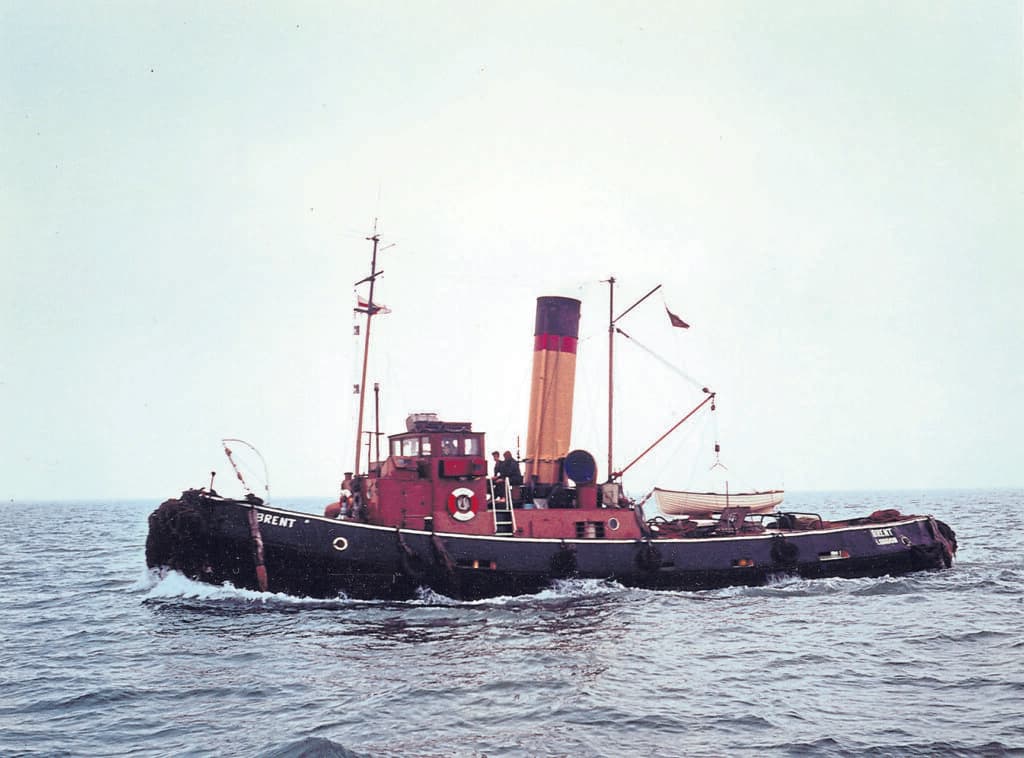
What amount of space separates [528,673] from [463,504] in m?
8.30

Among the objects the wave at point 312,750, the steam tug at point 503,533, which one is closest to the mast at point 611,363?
the steam tug at point 503,533

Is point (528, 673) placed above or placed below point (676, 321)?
below

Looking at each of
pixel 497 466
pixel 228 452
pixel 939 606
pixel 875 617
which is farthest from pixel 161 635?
pixel 939 606

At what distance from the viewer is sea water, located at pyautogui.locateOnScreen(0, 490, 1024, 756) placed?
12031 millimetres

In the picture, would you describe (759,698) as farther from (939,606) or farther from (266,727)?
(939,606)

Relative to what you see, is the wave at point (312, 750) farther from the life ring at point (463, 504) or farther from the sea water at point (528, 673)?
the life ring at point (463, 504)

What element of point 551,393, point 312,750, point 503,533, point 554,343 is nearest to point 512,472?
point 503,533

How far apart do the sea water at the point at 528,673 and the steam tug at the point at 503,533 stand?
66cm

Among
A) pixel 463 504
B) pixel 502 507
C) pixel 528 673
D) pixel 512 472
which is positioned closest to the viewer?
pixel 528 673

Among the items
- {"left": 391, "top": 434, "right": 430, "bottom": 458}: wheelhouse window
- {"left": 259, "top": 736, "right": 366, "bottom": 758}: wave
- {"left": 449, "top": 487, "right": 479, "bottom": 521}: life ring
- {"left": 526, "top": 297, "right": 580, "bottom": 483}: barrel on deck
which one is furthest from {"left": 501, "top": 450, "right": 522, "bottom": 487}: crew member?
{"left": 259, "top": 736, "right": 366, "bottom": 758}: wave

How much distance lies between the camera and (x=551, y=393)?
26562mm

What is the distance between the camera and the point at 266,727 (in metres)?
12.7

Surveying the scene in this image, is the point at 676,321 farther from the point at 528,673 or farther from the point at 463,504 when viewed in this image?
the point at 528,673

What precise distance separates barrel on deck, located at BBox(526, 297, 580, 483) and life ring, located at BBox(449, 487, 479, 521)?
10.5 ft
